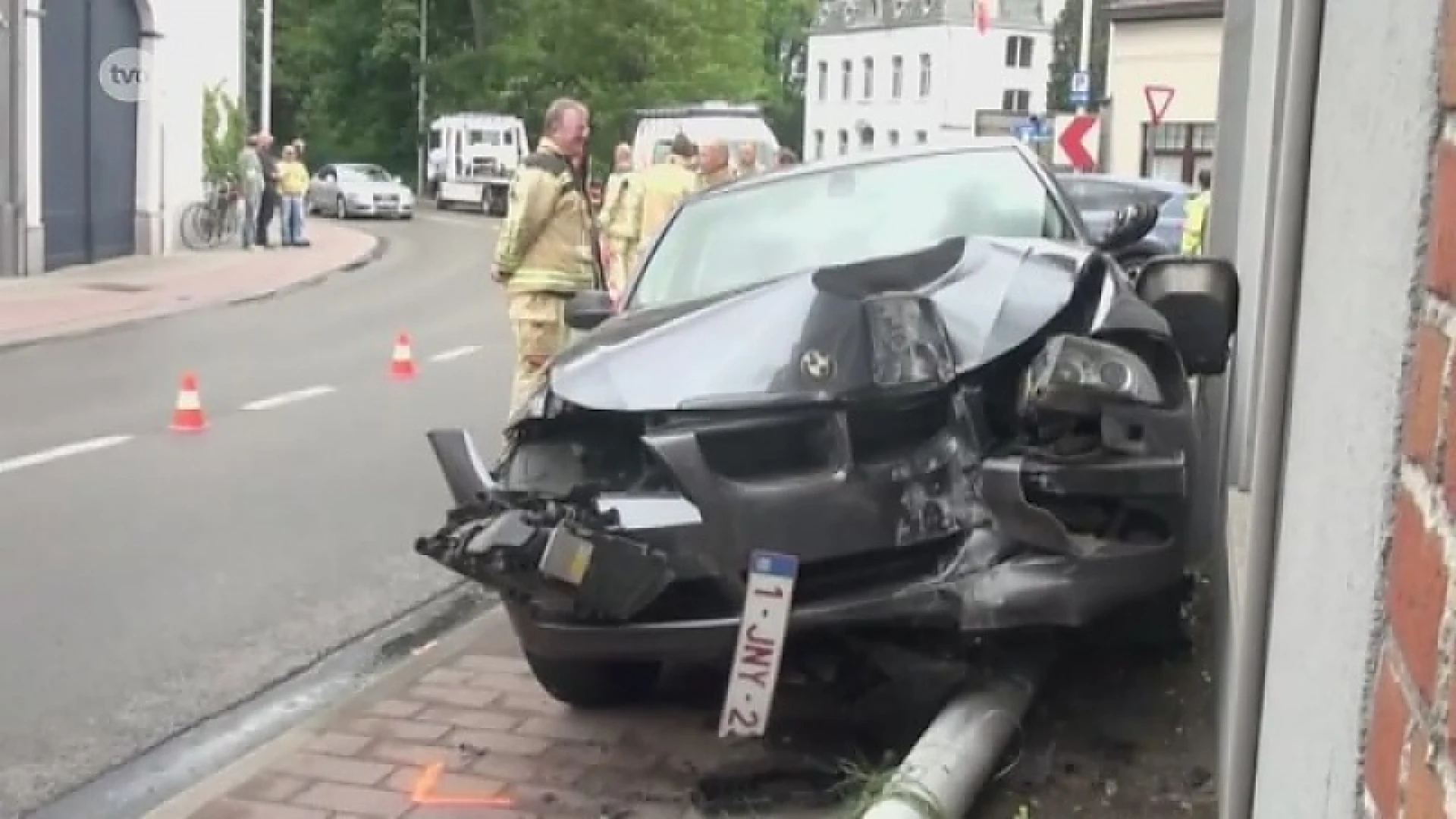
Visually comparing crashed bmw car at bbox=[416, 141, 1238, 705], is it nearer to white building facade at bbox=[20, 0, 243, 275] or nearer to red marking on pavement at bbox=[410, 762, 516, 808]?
red marking on pavement at bbox=[410, 762, 516, 808]

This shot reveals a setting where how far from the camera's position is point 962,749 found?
4508 mm

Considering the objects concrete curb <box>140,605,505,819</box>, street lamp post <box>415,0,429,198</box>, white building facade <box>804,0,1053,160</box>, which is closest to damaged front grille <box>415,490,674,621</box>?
concrete curb <box>140,605,505,819</box>

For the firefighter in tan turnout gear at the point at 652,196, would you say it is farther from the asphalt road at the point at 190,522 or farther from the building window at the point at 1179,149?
the building window at the point at 1179,149

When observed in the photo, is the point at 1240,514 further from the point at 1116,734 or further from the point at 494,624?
the point at 494,624

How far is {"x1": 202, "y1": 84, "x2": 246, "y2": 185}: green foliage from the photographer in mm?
28625

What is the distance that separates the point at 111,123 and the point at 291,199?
6314 mm

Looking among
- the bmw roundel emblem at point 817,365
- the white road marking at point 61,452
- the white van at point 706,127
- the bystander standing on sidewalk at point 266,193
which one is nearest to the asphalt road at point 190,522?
the white road marking at point 61,452

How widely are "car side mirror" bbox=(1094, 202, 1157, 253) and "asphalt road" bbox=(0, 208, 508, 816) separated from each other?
122 inches

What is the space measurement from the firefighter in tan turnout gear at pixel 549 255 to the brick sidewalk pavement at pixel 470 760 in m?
3.37

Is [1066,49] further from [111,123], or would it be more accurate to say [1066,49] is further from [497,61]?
[111,123]

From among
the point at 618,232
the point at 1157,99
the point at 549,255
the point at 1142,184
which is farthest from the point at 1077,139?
the point at 549,255

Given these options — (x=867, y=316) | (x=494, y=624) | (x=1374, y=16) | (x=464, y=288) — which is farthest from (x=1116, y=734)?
(x=464, y=288)

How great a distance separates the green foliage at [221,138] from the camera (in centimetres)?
2862

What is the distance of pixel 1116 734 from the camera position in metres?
5.36
